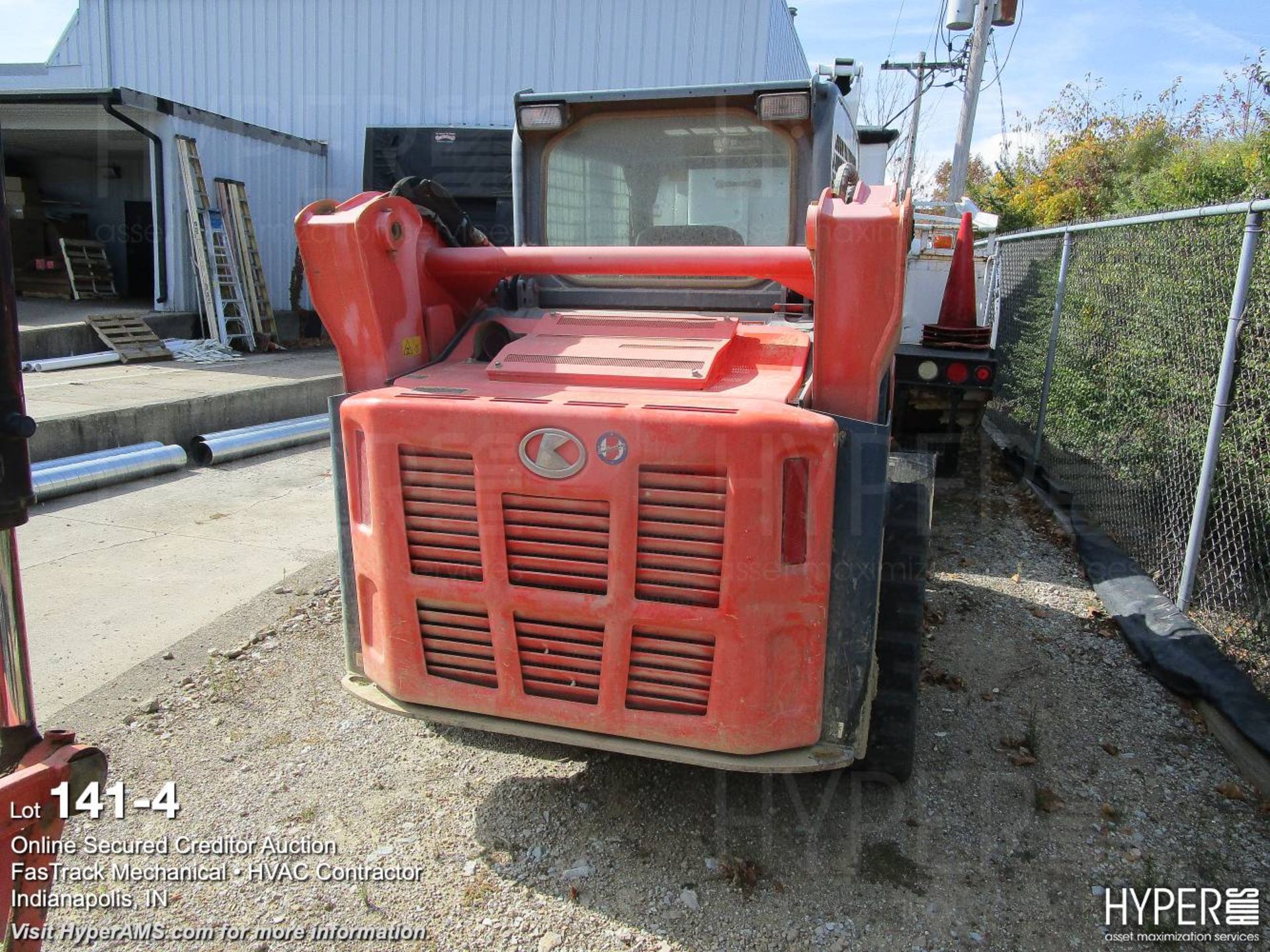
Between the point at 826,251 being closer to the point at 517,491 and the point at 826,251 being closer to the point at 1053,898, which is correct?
the point at 517,491

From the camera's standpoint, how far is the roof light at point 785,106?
3.45 meters

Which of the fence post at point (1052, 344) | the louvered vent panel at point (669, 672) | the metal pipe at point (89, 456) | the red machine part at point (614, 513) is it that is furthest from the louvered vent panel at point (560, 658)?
the fence post at point (1052, 344)

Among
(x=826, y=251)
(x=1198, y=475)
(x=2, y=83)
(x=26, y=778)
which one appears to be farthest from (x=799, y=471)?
(x=2, y=83)

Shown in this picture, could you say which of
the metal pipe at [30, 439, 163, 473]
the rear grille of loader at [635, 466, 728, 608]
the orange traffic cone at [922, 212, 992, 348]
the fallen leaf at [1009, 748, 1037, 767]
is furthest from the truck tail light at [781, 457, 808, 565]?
the metal pipe at [30, 439, 163, 473]

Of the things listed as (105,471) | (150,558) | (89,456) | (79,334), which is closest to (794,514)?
(150,558)

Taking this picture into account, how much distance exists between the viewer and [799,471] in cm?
240

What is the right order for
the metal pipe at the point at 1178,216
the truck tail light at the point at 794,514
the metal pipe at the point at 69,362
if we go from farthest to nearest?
1. the metal pipe at the point at 69,362
2. the metal pipe at the point at 1178,216
3. the truck tail light at the point at 794,514

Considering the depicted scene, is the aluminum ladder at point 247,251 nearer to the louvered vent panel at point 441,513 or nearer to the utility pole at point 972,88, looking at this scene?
the utility pole at point 972,88

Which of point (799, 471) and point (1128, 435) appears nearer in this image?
point (799, 471)

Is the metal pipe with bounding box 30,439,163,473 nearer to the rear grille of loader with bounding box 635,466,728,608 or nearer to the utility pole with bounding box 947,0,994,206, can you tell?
the rear grille of loader with bounding box 635,466,728,608

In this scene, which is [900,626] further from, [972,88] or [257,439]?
[972,88]

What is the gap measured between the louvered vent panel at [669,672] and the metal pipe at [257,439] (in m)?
5.72

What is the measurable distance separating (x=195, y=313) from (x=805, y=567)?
12.8 metres

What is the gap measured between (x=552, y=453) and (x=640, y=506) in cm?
28
